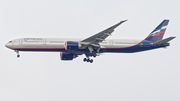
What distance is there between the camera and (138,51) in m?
56.2

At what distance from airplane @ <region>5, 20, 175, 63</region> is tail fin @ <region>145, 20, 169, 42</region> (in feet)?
4.05

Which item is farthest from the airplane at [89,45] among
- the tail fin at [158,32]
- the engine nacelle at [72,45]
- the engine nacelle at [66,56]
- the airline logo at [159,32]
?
the engine nacelle at [66,56]

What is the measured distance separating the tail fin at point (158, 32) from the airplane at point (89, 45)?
1233mm

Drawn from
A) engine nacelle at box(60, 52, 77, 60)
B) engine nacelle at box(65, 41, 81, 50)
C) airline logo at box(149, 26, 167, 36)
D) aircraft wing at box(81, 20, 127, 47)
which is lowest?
engine nacelle at box(60, 52, 77, 60)

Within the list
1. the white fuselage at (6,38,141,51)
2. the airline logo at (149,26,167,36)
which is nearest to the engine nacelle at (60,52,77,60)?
the white fuselage at (6,38,141,51)

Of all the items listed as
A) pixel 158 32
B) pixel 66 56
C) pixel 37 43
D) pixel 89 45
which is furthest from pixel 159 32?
pixel 37 43

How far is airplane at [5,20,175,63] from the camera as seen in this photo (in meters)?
51.0

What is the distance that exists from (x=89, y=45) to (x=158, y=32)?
→ 14850mm

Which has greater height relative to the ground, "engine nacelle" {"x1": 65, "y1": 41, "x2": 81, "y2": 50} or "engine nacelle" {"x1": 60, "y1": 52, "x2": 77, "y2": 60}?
"engine nacelle" {"x1": 65, "y1": 41, "x2": 81, "y2": 50}

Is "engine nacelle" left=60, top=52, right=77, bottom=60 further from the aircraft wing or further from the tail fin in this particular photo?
the tail fin

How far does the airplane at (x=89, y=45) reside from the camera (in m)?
51.0

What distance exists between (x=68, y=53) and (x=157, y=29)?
1755cm

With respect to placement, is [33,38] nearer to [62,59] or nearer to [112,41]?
[62,59]

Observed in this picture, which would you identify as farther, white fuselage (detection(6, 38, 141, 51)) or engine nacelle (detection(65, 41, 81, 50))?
white fuselage (detection(6, 38, 141, 51))
